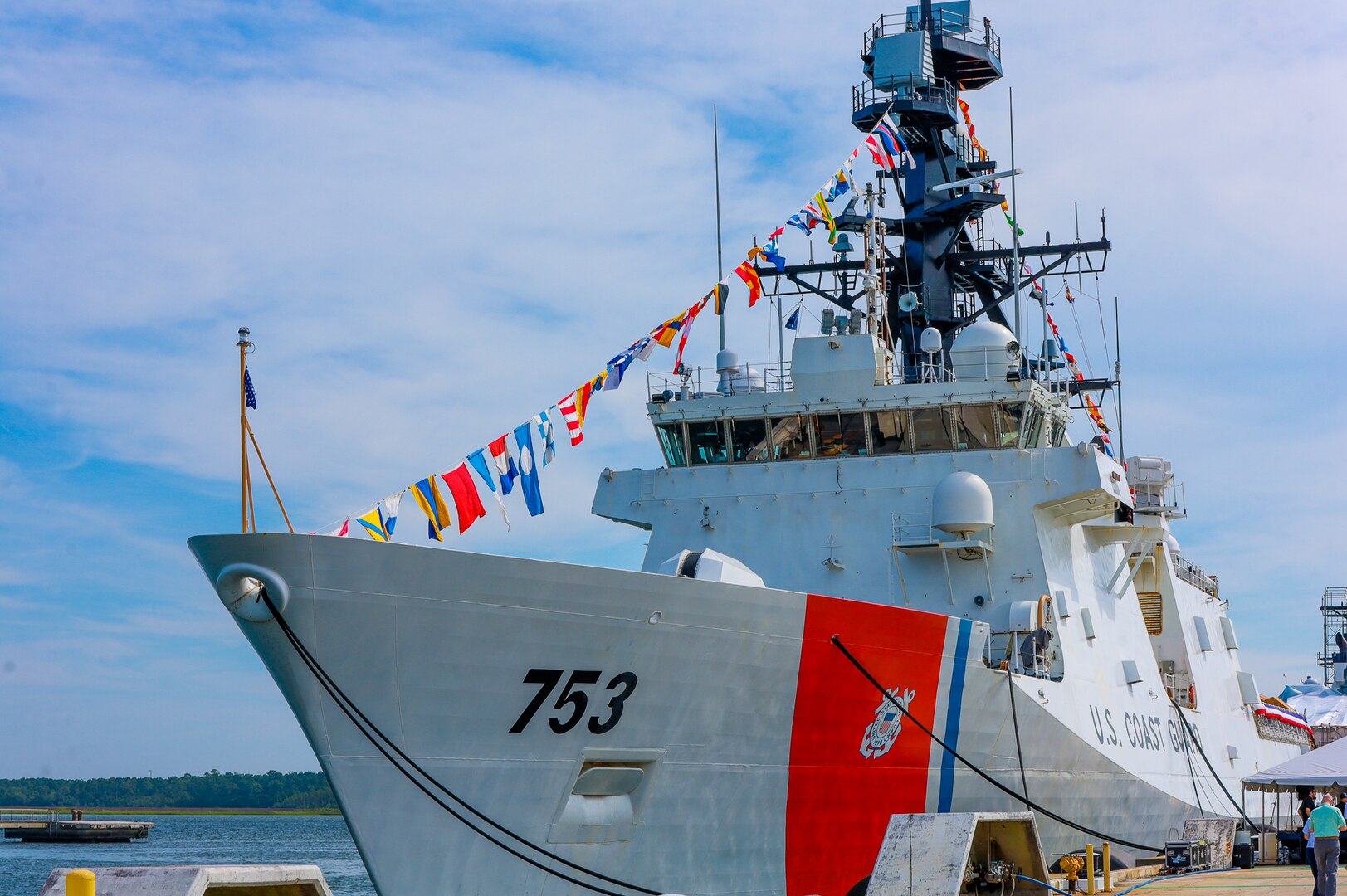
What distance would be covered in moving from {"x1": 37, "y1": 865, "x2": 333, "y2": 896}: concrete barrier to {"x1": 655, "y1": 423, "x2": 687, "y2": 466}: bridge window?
10546 mm

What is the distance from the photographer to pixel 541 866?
38.2 ft

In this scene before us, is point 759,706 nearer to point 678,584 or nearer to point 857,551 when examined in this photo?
point 678,584

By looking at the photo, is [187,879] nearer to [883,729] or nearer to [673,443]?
[883,729]

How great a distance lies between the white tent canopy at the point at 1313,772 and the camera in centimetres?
Answer: 1827

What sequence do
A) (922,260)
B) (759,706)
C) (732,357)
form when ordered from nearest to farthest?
(759,706) < (732,357) < (922,260)

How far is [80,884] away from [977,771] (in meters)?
10.6

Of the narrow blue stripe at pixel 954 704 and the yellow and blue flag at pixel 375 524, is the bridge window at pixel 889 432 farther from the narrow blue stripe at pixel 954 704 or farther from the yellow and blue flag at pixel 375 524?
the yellow and blue flag at pixel 375 524

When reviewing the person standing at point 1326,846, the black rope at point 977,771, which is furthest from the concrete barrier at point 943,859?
the black rope at point 977,771

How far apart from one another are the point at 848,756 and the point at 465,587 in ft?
14.1

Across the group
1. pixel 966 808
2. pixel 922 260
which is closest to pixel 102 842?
pixel 922 260

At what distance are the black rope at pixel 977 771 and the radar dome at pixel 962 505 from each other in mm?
2588

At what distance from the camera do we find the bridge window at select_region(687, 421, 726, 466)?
1777 cm

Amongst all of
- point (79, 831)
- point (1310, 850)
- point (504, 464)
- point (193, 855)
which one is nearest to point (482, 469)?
point (504, 464)

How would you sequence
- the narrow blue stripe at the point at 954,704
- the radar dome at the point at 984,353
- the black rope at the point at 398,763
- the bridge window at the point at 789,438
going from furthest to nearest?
1. the radar dome at the point at 984,353
2. the bridge window at the point at 789,438
3. the narrow blue stripe at the point at 954,704
4. the black rope at the point at 398,763
